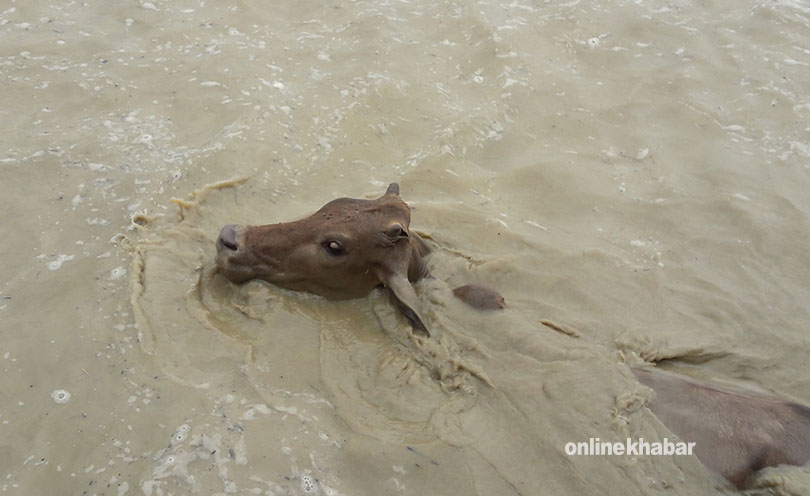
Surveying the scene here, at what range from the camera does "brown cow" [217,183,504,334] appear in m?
3.67

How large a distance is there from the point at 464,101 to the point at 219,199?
95.9 inches

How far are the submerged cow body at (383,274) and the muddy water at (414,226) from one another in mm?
141

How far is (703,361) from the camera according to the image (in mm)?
3959

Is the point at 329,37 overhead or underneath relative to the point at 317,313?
Answer: overhead

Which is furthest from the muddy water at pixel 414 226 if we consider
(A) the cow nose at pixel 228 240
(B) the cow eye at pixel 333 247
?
(B) the cow eye at pixel 333 247

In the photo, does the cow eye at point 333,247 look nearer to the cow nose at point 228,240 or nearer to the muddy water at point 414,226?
the muddy water at point 414,226

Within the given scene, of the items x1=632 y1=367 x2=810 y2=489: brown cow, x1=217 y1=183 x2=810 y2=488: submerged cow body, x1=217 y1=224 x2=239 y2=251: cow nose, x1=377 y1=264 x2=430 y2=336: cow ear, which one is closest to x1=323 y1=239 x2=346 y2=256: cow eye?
x1=217 y1=183 x2=810 y2=488: submerged cow body

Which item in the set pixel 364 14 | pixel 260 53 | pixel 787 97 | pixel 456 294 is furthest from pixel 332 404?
pixel 787 97

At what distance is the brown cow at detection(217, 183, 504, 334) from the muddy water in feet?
0.48

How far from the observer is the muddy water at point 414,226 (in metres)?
3.04

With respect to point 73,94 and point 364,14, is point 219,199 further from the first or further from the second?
point 364,14

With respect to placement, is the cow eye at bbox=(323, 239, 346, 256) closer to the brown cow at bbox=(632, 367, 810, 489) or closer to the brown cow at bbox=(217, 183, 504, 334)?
the brown cow at bbox=(217, 183, 504, 334)

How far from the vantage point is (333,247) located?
3.66 metres

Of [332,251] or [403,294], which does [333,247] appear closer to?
[332,251]
